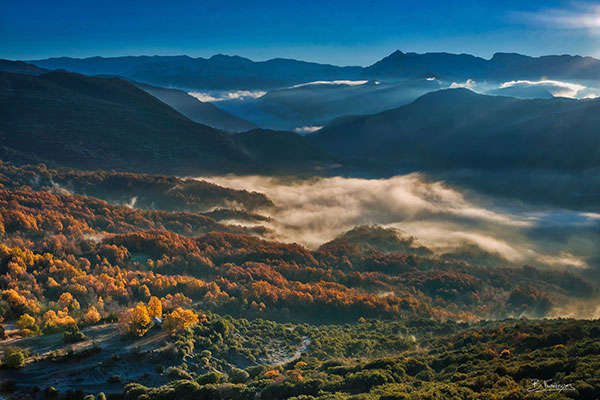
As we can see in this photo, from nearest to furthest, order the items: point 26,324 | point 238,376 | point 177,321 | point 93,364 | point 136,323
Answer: point 93,364, point 238,376, point 136,323, point 26,324, point 177,321

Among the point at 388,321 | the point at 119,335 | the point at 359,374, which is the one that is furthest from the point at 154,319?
the point at 388,321

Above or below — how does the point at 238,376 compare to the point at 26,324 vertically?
below

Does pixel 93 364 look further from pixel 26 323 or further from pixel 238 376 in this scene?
pixel 26 323

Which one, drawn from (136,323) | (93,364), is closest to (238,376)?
(136,323)

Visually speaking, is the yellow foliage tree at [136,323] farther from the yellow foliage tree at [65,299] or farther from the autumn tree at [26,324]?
the yellow foliage tree at [65,299]

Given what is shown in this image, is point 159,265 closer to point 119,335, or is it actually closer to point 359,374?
point 119,335

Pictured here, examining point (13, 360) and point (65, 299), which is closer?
point (13, 360)

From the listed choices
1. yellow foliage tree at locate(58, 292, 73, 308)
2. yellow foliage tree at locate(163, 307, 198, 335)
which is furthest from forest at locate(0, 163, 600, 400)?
yellow foliage tree at locate(58, 292, 73, 308)

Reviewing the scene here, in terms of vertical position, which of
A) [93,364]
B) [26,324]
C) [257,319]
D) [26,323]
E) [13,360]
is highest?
[13,360]
